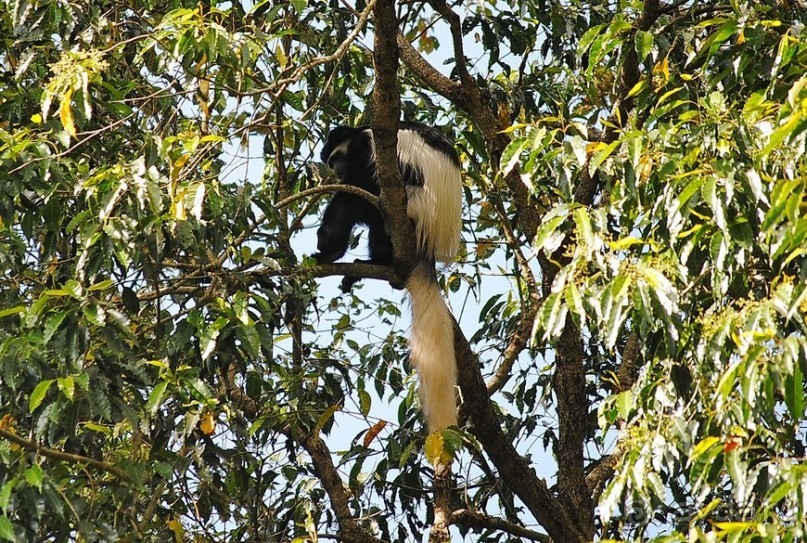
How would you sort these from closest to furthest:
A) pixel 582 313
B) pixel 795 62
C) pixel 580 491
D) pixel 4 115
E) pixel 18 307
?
pixel 582 313, pixel 18 307, pixel 795 62, pixel 4 115, pixel 580 491

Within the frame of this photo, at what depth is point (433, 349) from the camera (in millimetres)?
3068

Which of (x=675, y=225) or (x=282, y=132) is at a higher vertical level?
(x=282, y=132)

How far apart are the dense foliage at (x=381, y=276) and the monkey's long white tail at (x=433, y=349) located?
0.13 meters

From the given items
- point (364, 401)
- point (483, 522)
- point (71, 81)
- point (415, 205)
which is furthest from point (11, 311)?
point (415, 205)

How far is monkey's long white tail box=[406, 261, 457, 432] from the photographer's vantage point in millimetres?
2961

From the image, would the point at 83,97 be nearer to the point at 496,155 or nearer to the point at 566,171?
the point at 566,171

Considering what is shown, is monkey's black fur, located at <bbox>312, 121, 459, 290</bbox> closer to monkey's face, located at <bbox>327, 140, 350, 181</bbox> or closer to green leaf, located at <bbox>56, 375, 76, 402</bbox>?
monkey's face, located at <bbox>327, 140, 350, 181</bbox>

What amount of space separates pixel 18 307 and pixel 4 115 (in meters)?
0.73

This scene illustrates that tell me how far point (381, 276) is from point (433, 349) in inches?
14.3

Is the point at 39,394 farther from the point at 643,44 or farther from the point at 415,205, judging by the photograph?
the point at 415,205

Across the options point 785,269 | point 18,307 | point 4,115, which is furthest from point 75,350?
point 785,269

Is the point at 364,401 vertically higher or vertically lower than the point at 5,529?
higher

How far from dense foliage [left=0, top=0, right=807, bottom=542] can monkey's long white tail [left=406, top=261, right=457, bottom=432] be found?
0.13 m

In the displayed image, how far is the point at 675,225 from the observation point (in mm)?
1731
